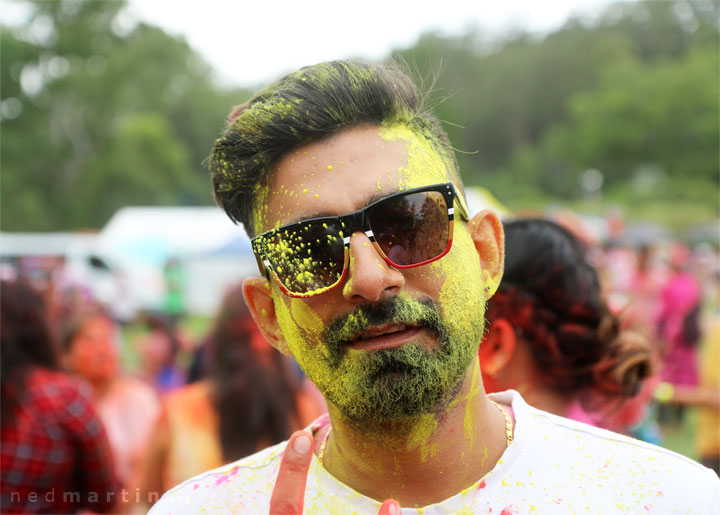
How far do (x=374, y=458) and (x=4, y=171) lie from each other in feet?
113

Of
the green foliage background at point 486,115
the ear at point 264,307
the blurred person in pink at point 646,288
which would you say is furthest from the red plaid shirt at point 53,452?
the green foliage background at point 486,115

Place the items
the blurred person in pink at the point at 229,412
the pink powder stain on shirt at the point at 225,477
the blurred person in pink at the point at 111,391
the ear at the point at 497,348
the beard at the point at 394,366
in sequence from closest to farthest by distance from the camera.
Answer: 1. the beard at the point at 394,366
2. the pink powder stain on shirt at the point at 225,477
3. the ear at the point at 497,348
4. the blurred person in pink at the point at 229,412
5. the blurred person in pink at the point at 111,391

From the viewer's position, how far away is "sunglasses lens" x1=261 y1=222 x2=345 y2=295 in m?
1.42

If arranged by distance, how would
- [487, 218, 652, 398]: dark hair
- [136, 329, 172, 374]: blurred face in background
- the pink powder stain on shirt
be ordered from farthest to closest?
[136, 329, 172, 374]: blurred face in background → [487, 218, 652, 398]: dark hair → the pink powder stain on shirt

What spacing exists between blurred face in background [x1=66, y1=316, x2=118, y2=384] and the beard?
11.3 ft

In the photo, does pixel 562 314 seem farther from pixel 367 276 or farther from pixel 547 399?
pixel 367 276

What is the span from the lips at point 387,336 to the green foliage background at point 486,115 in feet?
41.0

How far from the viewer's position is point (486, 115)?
212ft

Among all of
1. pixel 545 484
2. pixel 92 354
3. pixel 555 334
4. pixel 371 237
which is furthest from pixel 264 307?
pixel 92 354

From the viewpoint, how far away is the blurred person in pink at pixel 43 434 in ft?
9.55

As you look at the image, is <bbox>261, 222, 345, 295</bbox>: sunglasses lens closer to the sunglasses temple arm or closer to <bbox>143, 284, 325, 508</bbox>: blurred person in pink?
the sunglasses temple arm

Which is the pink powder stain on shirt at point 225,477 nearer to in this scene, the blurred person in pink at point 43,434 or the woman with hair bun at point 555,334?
the woman with hair bun at point 555,334

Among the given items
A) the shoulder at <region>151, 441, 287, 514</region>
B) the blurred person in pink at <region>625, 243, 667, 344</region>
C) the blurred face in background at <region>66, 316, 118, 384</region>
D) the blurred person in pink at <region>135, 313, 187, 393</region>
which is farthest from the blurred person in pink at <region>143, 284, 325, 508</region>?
the blurred person in pink at <region>625, 243, 667, 344</region>

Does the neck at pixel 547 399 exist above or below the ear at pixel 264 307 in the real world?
below
